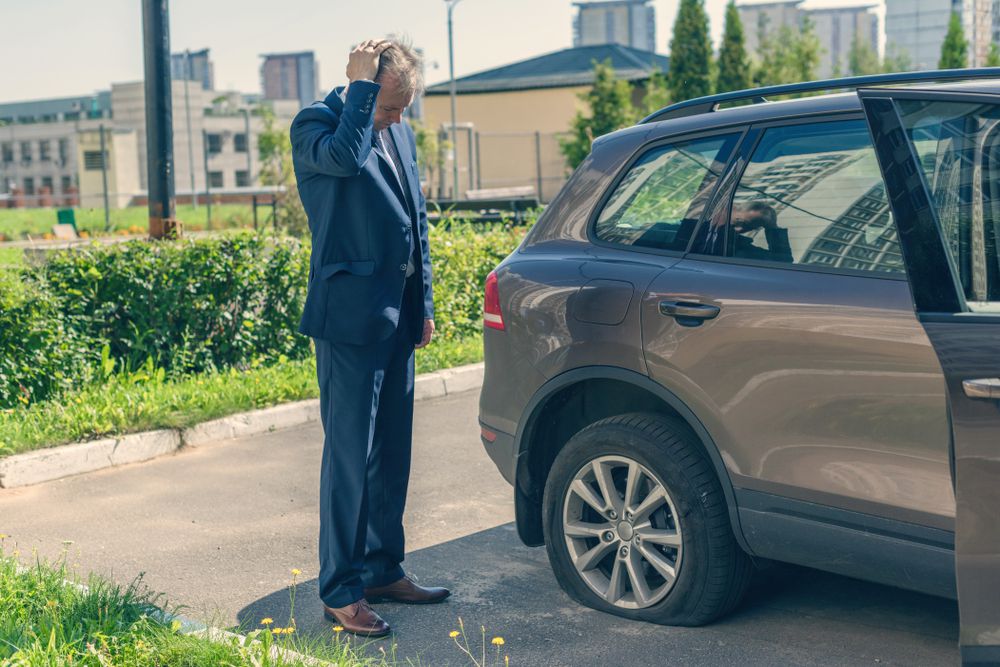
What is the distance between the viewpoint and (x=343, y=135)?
3844mm

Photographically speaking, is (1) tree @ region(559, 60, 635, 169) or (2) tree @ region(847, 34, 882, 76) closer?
(1) tree @ region(559, 60, 635, 169)

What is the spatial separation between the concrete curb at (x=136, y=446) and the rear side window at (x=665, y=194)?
11.7 ft

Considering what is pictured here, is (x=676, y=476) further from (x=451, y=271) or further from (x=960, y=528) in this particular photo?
(x=451, y=271)

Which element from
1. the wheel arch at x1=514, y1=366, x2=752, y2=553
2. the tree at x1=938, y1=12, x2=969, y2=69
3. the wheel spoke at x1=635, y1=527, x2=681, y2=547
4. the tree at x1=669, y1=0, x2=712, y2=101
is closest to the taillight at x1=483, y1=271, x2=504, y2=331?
the wheel arch at x1=514, y1=366, x2=752, y2=553

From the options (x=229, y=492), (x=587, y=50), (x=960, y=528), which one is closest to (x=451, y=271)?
(x=229, y=492)

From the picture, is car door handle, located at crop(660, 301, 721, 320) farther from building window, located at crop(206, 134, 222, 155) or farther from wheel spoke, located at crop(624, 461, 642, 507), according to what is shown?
building window, located at crop(206, 134, 222, 155)

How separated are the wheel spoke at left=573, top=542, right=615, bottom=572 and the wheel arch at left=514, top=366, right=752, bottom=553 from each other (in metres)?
0.30

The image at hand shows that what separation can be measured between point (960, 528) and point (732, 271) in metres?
1.34

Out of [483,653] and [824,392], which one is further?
[483,653]

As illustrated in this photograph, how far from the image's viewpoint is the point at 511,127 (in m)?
57.3

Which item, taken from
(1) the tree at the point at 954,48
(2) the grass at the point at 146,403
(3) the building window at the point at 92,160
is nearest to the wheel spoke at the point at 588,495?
(2) the grass at the point at 146,403

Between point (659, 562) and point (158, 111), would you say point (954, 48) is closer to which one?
point (158, 111)

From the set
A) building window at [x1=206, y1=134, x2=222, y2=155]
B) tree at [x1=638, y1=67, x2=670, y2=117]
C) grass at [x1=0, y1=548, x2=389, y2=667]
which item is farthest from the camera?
building window at [x1=206, y1=134, x2=222, y2=155]

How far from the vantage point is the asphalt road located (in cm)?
396
